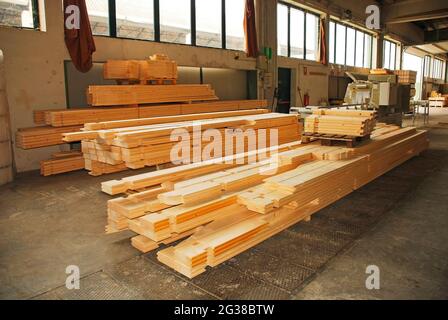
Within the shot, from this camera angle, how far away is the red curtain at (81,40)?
6.94m

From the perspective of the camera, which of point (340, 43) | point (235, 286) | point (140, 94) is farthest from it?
point (340, 43)

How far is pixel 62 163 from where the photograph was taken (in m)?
6.51

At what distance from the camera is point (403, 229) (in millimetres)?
3750

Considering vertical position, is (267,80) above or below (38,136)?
above

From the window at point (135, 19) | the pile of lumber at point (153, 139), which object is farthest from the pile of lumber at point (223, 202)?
the window at point (135, 19)

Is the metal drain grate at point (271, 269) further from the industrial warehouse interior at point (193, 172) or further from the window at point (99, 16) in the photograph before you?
the window at point (99, 16)

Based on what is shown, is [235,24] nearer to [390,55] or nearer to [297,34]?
[297,34]

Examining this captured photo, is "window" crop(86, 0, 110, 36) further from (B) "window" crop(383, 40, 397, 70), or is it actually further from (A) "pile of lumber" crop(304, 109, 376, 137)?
(B) "window" crop(383, 40, 397, 70)

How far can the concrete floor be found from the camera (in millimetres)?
2629

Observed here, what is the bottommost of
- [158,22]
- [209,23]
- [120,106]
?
[120,106]

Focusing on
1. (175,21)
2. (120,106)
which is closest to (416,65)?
(175,21)

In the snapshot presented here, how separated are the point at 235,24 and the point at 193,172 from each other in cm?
841

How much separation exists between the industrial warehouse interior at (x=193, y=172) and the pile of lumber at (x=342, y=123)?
0.02 meters
